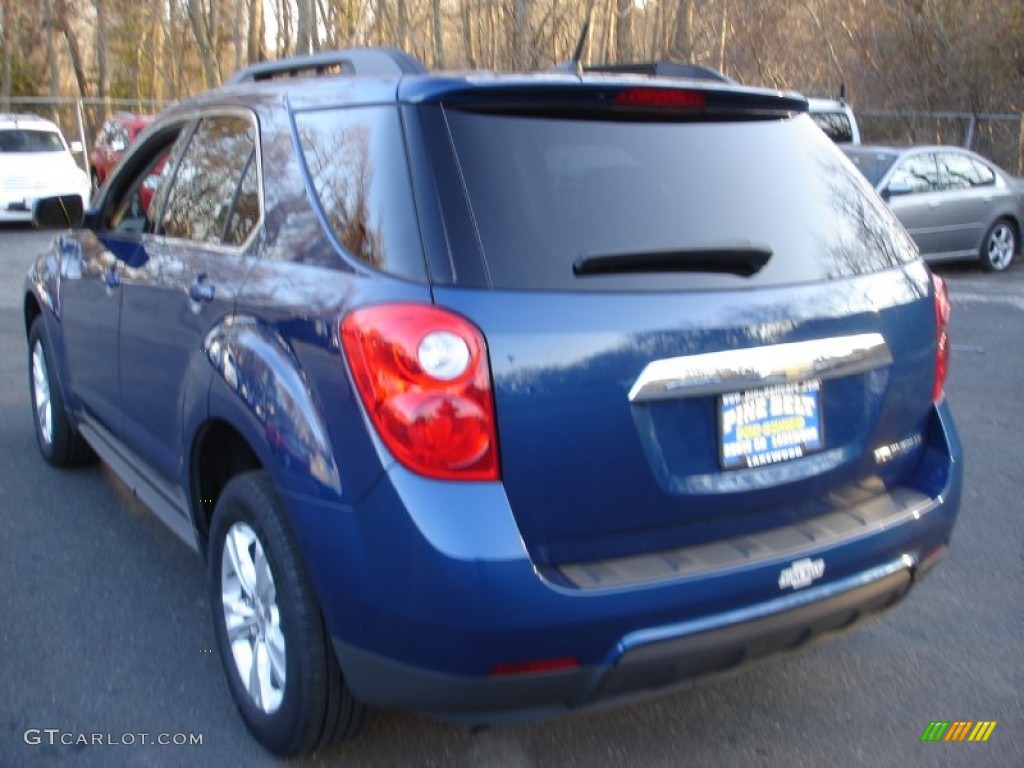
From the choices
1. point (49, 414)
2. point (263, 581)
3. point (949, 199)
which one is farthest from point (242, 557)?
point (949, 199)

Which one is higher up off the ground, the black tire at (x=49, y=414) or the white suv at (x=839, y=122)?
the white suv at (x=839, y=122)

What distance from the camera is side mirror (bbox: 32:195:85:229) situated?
4727mm

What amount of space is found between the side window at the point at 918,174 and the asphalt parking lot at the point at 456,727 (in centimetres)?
870

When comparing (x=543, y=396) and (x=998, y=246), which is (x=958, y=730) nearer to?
(x=543, y=396)

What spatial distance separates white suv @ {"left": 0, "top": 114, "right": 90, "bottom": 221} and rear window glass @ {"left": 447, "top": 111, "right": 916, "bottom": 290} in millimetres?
14603

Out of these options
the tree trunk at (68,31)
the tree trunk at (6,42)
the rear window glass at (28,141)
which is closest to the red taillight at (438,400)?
the rear window glass at (28,141)

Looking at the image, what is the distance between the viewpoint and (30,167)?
16.5 meters

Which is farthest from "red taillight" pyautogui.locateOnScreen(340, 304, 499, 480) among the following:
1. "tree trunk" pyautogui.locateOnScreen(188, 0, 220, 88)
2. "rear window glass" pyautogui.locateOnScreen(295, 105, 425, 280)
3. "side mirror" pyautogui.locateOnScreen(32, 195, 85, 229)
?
"tree trunk" pyautogui.locateOnScreen(188, 0, 220, 88)

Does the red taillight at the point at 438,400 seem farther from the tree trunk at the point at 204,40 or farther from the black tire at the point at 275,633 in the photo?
the tree trunk at the point at 204,40

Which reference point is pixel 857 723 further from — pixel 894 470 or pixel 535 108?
pixel 535 108

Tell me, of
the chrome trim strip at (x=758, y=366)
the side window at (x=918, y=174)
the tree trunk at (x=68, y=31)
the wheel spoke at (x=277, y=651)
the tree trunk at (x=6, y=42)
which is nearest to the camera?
the chrome trim strip at (x=758, y=366)

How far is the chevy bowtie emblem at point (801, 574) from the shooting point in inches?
107

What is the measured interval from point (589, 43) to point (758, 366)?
3379 cm

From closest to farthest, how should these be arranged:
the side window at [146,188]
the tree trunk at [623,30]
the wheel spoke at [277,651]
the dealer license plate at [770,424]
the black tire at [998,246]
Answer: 1. the dealer license plate at [770,424]
2. the wheel spoke at [277,651]
3. the side window at [146,188]
4. the black tire at [998,246]
5. the tree trunk at [623,30]
